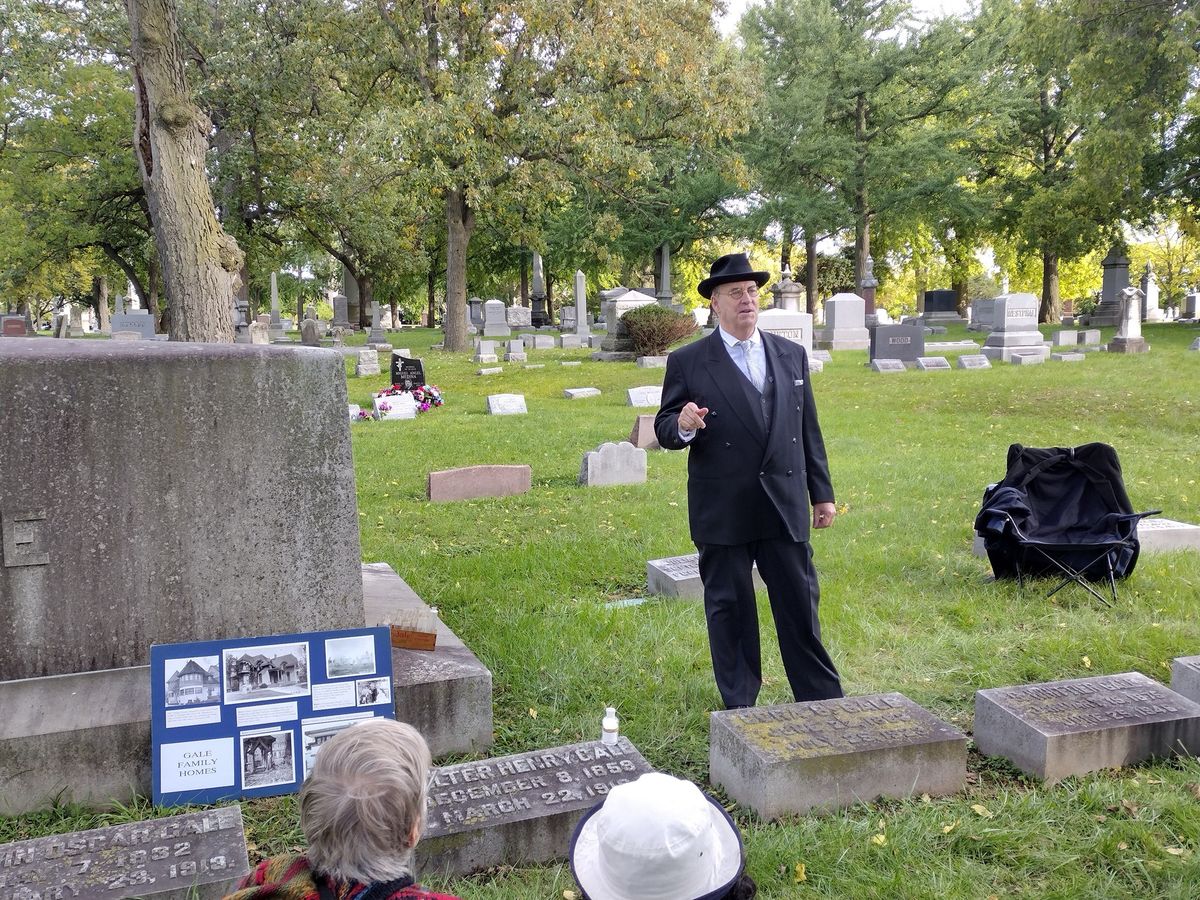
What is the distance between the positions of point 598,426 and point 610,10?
13254mm

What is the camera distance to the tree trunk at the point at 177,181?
7.88 metres

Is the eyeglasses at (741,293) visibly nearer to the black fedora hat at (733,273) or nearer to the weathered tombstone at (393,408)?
the black fedora hat at (733,273)

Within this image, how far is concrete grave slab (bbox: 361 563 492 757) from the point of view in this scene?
12.6ft

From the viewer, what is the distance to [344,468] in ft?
13.1

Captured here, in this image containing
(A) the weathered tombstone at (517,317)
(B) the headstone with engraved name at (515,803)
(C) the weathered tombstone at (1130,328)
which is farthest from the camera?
(A) the weathered tombstone at (517,317)

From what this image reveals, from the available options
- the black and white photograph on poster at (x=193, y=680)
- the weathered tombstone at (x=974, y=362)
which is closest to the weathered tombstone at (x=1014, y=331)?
the weathered tombstone at (x=974, y=362)

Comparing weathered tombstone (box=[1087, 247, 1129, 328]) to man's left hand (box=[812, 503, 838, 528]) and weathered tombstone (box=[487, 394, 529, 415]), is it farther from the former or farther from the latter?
man's left hand (box=[812, 503, 838, 528])

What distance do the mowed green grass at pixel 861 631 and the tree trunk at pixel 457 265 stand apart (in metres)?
14.8

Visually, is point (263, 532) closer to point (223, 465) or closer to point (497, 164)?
point (223, 465)

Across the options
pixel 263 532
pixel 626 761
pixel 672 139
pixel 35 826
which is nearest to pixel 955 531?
pixel 626 761

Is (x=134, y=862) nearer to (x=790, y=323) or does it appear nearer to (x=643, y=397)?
(x=643, y=397)

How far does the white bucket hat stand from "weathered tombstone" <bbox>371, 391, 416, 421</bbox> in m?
13.5

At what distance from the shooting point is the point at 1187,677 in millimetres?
4328

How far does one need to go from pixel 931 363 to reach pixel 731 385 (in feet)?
57.8
